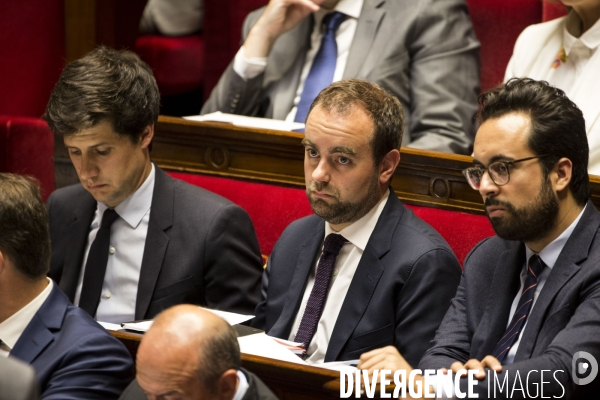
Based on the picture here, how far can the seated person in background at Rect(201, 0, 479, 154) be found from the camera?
2.12 metres

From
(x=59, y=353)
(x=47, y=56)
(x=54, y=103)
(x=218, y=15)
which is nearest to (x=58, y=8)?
(x=47, y=56)

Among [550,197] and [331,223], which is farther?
[331,223]

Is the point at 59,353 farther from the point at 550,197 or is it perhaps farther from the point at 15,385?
the point at 550,197

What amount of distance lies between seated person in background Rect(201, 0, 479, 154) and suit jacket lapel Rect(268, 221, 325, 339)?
0.54 metres

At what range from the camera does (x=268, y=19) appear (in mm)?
2273

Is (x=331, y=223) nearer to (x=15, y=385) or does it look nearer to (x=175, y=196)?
(x=175, y=196)

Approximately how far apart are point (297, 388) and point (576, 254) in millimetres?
409

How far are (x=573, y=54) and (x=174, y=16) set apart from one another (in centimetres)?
128

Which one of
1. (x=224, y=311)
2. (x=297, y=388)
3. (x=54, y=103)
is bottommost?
(x=224, y=311)

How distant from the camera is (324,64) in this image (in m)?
2.28

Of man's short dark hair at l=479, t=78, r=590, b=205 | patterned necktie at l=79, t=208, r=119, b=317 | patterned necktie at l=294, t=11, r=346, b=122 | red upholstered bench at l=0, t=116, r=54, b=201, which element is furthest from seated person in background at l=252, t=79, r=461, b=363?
red upholstered bench at l=0, t=116, r=54, b=201

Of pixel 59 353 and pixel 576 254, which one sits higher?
pixel 576 254

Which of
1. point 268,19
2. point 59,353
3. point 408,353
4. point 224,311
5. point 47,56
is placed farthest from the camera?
point 47,56

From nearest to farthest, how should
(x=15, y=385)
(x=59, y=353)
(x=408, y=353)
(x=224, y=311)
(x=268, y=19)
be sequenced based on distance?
(x=15, y=385) → (x=59, y=353) → (x=408, y=353) → (x=224, y=311) → (x=268, y=19)
